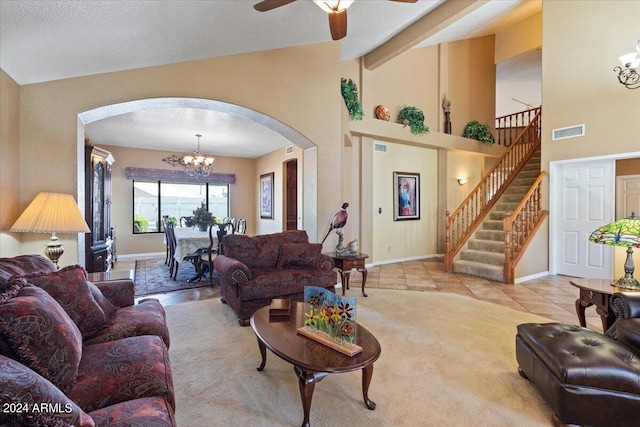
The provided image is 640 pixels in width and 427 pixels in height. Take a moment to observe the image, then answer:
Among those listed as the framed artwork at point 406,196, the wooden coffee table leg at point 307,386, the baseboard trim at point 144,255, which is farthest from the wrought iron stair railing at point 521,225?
the baseboard trim at point 144,255

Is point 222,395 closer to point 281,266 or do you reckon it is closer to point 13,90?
point 281,266

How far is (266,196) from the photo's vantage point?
8.43m

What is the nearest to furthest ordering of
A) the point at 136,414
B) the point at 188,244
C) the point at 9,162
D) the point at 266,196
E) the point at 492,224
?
the point at 136,414
the point at 9,162
the point at 188,244
the point at 492,224
the point at 266,196

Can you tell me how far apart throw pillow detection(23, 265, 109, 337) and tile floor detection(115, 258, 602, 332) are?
7.47ft

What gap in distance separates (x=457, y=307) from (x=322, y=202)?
2.30 meters

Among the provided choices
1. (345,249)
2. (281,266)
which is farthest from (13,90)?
(345,249)

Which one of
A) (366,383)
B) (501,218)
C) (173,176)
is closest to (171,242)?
(173,176)

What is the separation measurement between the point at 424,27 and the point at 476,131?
144 inches

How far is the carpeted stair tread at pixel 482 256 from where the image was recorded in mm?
5477

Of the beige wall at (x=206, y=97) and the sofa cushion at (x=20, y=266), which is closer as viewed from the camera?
the sofa cushion at (x=20, y=266)

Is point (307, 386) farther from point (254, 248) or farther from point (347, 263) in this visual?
point (347, 263)

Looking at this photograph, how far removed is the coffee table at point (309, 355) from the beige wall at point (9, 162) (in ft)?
7.87

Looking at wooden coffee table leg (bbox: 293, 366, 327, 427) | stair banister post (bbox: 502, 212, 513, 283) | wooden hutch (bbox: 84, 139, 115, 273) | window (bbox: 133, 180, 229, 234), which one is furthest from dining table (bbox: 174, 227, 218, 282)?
stair banister post (bbox: 502, 212, 513, 283)

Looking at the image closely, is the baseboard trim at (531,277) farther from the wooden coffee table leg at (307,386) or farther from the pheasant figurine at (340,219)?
the wooden coffee table leg at (307,386)
